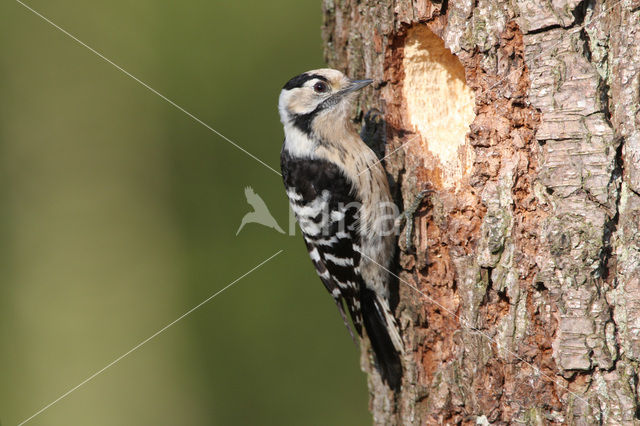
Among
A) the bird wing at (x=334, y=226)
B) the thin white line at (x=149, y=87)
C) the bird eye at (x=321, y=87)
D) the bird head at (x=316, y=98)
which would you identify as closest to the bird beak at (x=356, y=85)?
the bird head at (x=316, y=98)

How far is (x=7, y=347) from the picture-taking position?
6070 millimetres

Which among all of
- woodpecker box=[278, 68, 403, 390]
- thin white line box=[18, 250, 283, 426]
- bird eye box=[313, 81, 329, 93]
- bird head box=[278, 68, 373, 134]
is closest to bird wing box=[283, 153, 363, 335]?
woodpecker box=[278, 68, 403, 390]

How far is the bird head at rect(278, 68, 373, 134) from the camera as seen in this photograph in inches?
137

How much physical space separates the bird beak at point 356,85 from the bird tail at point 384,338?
1.15m

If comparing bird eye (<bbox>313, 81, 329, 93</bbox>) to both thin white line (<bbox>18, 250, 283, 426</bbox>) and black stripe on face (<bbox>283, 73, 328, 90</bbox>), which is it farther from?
thin white line (<bbox>18, 250, 283, 426</bbox>)

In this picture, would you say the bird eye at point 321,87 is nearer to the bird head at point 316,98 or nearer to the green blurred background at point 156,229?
the bird head at point 316,98

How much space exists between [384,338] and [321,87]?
4.91 feet

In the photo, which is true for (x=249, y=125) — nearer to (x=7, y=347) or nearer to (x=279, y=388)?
(x=279, y=388)

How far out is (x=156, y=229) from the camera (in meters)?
6.11

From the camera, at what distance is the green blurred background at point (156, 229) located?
18.8ft

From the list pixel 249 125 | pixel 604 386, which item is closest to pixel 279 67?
pixel 249 125

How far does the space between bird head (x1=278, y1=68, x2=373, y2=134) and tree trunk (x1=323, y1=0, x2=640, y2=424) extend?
0.53 feet
